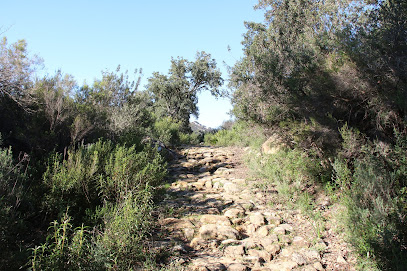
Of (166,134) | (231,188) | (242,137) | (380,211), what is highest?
(166,134)

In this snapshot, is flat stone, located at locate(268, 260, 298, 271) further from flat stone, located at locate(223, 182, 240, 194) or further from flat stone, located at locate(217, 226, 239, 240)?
flat stone, located at locate(223, 182, 240, 194)

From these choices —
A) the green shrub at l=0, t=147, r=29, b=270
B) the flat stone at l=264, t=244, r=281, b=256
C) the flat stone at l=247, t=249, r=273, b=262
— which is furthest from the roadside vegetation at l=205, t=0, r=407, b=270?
the green shrub at l=0, t=147, r=29, b=270

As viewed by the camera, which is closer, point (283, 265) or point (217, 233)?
point (283, 265)

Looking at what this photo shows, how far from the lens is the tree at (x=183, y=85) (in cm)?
2244

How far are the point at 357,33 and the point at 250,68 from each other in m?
2.34

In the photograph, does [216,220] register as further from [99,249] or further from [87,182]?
[99,249]

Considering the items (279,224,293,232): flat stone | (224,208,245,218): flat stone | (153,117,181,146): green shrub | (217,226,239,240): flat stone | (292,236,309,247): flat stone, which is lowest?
(292,236,309,247): flat stone

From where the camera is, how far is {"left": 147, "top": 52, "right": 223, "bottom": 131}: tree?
883 inches

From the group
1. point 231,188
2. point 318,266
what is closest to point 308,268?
point 318,266

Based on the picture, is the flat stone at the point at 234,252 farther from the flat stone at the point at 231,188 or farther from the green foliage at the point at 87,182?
the flat stone at the point at 231,188

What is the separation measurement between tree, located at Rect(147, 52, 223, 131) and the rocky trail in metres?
16.4

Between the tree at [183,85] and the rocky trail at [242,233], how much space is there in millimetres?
16393

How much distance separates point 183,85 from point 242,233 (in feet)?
65.0

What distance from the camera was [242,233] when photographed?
416cm
